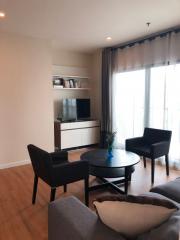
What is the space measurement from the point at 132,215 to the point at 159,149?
8.52 ft

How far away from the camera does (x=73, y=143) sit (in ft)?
17.3

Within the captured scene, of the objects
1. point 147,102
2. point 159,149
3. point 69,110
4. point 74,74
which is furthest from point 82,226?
point 74,74

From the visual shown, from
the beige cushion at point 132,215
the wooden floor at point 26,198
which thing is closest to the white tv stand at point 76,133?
the wooden floor at point 26,198

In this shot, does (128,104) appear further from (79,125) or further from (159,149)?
(159,149)

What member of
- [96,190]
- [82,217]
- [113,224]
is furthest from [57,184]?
[113,224]

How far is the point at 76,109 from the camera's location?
5520 millimetres

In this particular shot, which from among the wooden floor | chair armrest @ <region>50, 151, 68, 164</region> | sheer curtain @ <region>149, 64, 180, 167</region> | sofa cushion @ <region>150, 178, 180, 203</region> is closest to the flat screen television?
the wooden floor

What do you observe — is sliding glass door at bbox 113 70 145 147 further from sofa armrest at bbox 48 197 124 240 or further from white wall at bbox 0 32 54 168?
sofa armrest at bbox 48 197 124 240

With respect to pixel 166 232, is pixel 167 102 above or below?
above

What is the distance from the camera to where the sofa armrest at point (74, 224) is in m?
1.14

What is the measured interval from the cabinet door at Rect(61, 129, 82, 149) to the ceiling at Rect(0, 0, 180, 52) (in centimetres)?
210

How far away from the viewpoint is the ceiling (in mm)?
2846

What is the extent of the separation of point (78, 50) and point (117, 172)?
3662 millimetres

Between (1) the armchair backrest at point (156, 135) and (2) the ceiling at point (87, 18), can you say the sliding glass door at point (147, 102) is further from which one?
(2) the ceiling at point (87, 18)
